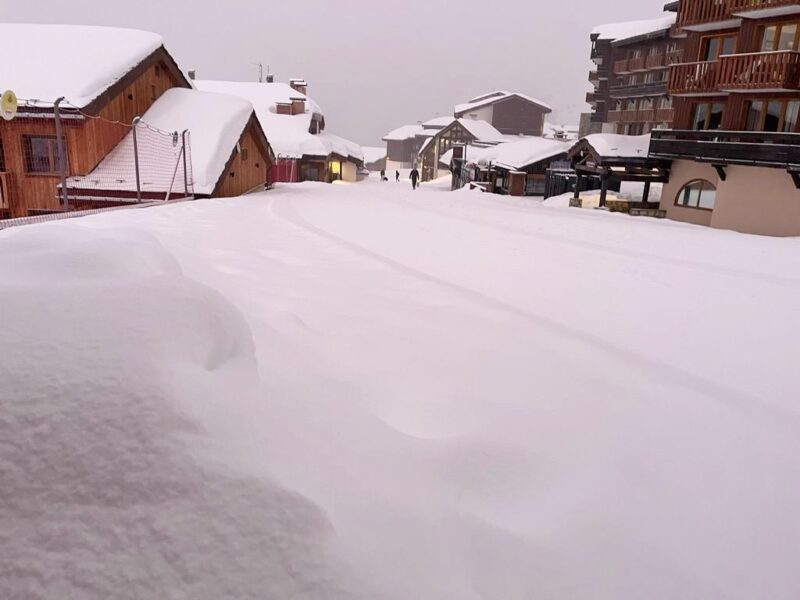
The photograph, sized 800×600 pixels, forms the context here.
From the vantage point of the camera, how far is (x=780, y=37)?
55.9 feet

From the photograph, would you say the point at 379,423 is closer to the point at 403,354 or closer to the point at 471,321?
the point at 403,354

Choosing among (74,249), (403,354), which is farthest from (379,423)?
(74,249)

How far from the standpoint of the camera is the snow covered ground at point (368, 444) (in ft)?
5.20

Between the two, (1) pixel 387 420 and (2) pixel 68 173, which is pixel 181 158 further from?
(1) pixel 387 420

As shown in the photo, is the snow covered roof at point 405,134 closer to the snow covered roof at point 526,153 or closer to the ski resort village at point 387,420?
the snow covered roof at point 526,153

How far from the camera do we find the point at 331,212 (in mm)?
14062

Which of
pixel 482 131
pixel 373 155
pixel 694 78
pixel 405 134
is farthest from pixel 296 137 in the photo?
pixel 373 155

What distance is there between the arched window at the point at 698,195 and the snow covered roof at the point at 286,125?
24.6 meters

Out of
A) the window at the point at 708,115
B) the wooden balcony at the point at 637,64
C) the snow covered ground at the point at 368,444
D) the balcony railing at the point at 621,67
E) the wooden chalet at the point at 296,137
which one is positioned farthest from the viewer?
the wooden chalet at the point at 296,137

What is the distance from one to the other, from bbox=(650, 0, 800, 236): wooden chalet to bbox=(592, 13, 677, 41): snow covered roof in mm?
8500

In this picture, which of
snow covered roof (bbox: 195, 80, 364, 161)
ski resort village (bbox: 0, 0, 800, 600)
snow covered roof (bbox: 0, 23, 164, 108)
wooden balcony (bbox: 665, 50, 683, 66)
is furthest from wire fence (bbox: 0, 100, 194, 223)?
wooden balcony (bbox: 665, 50, 683, 66)

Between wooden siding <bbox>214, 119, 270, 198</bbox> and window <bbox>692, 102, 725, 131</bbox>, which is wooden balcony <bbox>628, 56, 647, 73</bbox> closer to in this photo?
window <bbox>692, 102, 725, 131</bbox>

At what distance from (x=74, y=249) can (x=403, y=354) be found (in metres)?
2.26

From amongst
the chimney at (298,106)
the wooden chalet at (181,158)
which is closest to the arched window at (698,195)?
the wooden chalet at (181,158)
